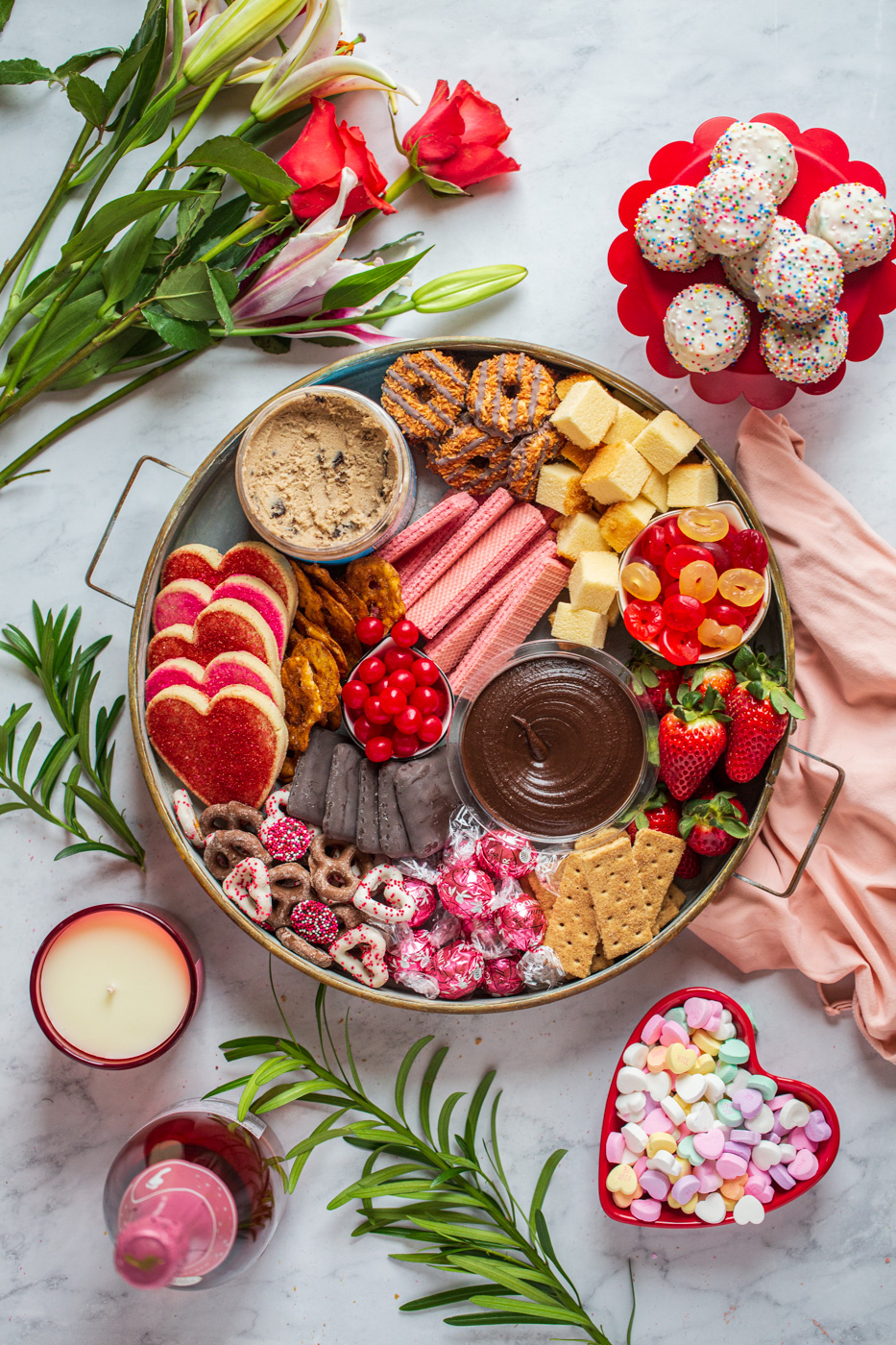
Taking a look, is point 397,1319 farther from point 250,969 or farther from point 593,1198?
point 250,969

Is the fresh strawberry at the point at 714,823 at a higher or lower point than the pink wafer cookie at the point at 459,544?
lower

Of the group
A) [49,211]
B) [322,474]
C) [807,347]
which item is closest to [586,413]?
[807,347]

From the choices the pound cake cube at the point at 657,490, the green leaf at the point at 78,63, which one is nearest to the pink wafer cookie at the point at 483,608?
the pound cake cube at the point at 657,490

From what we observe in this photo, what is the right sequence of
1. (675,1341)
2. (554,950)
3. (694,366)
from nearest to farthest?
(694,366), (554,950), (675,1341)

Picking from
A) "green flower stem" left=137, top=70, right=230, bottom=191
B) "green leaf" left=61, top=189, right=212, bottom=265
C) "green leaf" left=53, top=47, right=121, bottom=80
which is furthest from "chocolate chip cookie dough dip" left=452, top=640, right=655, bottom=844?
"green leaf" left=53, top=47, right=121, bottom=80

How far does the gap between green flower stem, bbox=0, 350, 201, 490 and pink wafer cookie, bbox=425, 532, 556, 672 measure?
886 millimetres

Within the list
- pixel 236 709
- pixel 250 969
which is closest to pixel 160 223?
pixel 236 709

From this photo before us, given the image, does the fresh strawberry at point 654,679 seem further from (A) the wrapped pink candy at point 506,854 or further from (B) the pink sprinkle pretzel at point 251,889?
(B) the pink sprinkle pretzel at point 251,889

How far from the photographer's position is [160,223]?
196 cm

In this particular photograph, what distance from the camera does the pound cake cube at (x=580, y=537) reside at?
190 centimetres

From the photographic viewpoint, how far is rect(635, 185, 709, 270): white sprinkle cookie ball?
68.2 inches

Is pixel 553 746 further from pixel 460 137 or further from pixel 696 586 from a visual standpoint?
pixel 460 137

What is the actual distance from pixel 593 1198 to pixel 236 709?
1436 millimetres

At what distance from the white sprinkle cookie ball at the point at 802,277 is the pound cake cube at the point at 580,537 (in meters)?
0.54
